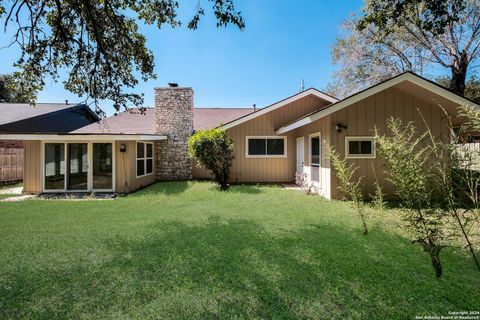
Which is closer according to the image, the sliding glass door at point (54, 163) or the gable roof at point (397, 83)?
the gable roof at point (397, 83)

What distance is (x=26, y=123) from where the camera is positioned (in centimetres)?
1142

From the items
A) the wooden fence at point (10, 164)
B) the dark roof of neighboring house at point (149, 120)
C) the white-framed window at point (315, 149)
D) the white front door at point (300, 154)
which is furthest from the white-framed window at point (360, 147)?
the wooden fence at point (10, 164)

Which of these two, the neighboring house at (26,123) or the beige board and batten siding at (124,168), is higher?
the neighboring house at (26,123)

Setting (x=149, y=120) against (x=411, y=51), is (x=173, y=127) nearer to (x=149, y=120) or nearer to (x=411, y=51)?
(x=149, y=120)

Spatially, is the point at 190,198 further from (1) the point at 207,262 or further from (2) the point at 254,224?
(1) the point at 207,262

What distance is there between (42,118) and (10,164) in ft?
9.05

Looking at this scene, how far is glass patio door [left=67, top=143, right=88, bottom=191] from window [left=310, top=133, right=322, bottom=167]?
8727 millimetres

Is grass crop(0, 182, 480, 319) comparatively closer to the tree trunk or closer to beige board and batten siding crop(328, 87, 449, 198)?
beige board and batten siding crop(328, 87, 449, 198)

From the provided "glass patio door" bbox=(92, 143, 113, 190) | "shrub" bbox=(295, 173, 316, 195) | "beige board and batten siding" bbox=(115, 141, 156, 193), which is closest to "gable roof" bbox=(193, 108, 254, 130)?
"beige board and batten siding" bbox=(115, 141, 156, 193)

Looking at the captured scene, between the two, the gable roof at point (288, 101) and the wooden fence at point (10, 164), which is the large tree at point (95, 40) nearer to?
the gable roof at point (288, 101)

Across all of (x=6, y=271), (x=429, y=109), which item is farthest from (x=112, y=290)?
(x=429, y=109)

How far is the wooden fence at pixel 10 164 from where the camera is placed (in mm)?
10992

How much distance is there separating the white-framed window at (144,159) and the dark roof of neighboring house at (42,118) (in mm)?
2782

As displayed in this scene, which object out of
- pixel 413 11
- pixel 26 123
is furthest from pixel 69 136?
pixel 413 11
